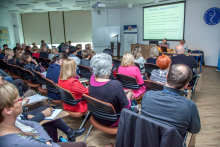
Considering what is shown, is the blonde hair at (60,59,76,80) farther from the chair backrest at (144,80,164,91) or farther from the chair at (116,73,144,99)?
the chair backrest at (144,80,164,91)

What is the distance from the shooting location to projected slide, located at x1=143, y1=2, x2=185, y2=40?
8641 mm

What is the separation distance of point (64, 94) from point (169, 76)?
5.11ft

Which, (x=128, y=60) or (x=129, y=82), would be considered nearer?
(x=129, y=82)

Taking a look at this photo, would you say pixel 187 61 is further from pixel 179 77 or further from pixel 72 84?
pixel 72 84

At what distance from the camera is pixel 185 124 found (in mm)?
1268

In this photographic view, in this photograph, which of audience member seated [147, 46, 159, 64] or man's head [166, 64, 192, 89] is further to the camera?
audience member seated [147, 46, 159, 64]

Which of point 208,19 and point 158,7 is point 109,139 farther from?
point 158,7

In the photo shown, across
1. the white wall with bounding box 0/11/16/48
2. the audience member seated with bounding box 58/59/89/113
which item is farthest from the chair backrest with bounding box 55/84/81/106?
the white wall with bounding box 0/11/16/48

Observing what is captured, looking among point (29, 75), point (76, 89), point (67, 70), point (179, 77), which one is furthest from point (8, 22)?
point (179, 77)

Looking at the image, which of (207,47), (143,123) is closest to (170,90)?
(143,123)

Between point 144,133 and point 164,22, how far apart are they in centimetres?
948

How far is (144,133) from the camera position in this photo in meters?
1.20

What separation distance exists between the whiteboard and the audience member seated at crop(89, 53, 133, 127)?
32.1ft

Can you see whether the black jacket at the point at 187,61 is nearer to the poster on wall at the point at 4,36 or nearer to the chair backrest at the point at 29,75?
the chair backrest at the point at 29,75
